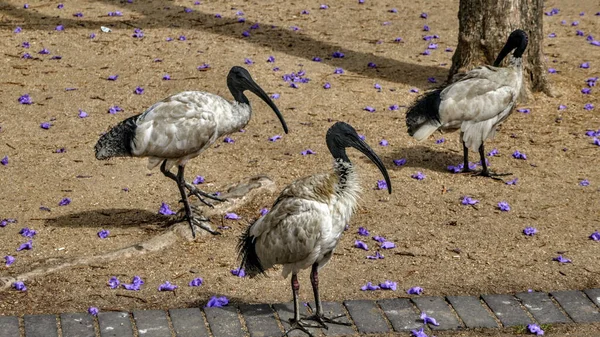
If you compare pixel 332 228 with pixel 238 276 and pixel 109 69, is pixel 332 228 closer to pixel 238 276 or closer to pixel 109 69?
pixel 238 276

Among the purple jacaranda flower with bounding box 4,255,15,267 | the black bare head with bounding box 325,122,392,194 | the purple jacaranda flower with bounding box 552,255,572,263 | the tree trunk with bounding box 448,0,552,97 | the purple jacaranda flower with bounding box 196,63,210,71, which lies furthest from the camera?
the purple jacaranda flower with bounding box 196,63,210,71

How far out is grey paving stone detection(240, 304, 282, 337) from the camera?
7035 millimetres

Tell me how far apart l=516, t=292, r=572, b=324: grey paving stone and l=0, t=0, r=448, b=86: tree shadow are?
589 centimetres

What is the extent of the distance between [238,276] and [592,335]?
2.95 metres

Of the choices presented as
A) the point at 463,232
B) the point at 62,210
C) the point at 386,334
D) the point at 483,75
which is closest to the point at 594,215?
the point at 463,232

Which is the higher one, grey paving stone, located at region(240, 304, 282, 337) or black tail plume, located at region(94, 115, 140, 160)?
black tail plume, located at region(94, 115, 140, 160)

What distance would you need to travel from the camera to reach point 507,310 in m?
7.39

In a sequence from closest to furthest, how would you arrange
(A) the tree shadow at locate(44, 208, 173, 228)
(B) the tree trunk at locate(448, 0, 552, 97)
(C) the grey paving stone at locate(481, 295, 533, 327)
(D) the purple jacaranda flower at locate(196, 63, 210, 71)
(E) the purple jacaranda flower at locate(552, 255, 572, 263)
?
(C) the grey paving stone at locate(481, 295, 533, 327)
(E) the purple jacaranda flower at locate(552, 255, 572, 263)
(A) the tree shadow at locate(44, 208, 173, 228)
(B) the tree trunk at locate(448, 0, 552, 97)
(D) the purple jacaranda flower at locate(196, 63, 210, 71)

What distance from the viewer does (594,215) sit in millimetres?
9383

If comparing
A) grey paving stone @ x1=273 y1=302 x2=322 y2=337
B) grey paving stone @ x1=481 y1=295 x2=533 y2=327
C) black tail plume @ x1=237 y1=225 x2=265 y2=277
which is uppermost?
black tail plume @ x1=237 y1=225 x2=265 y2=277

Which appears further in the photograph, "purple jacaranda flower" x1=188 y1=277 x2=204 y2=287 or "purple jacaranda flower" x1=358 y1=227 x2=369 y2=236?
"purple jacaranda flower" x1=358 y1=227 x2=369 y2=236

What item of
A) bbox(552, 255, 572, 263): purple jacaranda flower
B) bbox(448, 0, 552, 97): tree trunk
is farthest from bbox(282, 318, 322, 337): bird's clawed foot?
bbox(448, 0, 552, 97): tree trunk

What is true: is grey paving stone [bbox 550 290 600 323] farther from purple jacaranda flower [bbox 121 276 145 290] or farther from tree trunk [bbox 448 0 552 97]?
tree trunk [bbox 448 0 552 97]

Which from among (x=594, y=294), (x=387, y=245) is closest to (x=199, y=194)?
(x=387, y=245)
